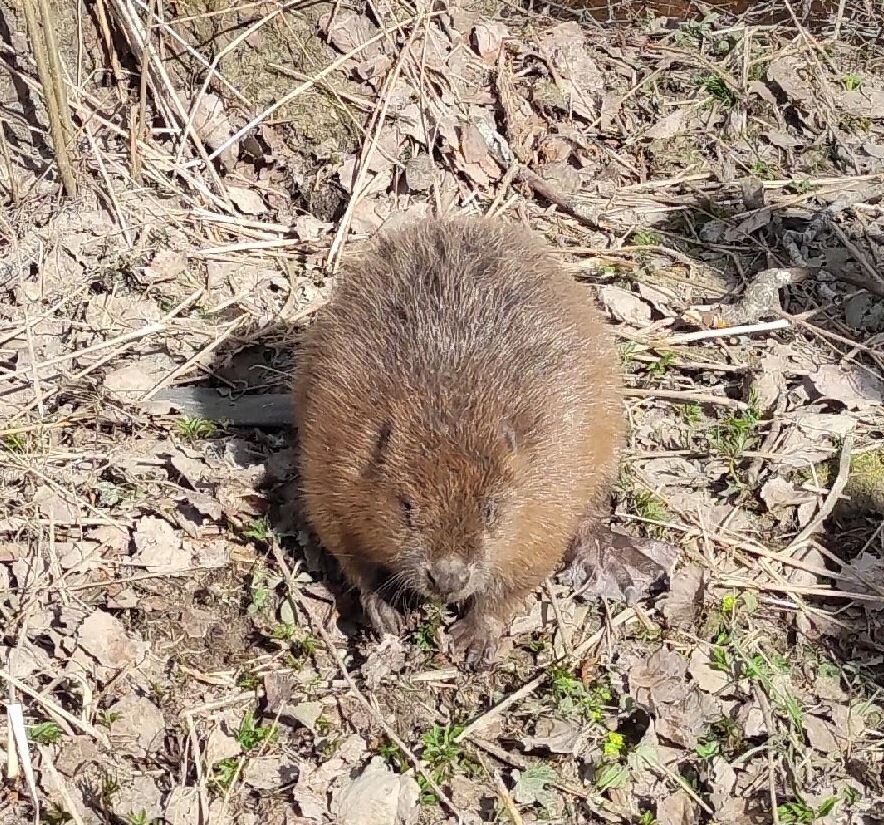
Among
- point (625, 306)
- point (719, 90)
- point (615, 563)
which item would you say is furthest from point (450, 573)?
point (719, 90)

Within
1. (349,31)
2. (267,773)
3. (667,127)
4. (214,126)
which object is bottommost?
(267,773)

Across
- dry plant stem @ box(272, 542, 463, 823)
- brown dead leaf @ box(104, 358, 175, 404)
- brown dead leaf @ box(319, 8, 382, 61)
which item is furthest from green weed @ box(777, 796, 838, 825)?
brown dead leaf @ box(319, 8, 382, 61)

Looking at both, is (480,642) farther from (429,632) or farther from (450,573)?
(450,573)

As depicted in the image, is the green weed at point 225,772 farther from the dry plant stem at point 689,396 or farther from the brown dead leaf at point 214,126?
the brown dead leaf at point 214,126

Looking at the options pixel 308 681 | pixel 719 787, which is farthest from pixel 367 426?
pixel 719 787

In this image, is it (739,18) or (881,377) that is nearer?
(881,377)

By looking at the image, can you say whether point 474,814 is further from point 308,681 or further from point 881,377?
point 881,377

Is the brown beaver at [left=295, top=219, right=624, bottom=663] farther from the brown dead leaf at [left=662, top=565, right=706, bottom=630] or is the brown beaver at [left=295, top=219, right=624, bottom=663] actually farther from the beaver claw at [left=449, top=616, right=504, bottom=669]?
the brown dead leaf at [left=662, top=565, right=706, bottom=630]
